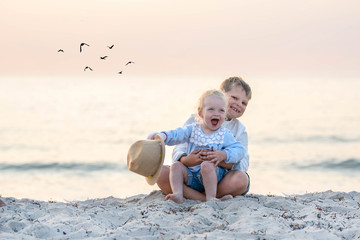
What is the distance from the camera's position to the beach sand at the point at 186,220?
3.60 m

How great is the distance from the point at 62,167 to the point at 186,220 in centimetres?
982

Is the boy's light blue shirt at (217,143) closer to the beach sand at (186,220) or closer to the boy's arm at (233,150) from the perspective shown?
the boy's arm at (233,150)

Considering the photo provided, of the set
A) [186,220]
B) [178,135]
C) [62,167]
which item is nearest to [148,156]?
[178,135]

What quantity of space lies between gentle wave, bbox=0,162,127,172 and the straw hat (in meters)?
A: 8.45

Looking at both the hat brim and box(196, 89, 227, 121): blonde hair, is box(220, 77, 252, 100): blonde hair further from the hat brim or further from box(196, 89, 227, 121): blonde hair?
the hat brim

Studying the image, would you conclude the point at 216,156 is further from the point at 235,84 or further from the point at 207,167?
the point at 235,84

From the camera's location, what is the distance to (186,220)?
13.2ft

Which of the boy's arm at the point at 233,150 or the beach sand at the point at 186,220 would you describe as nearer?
the beach sand at the point at 186,220

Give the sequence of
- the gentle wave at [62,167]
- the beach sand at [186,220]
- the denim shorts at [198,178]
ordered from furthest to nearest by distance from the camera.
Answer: the gentle wave at [62,167], the denim shorts at [198,178], the beach sand at [186,220]

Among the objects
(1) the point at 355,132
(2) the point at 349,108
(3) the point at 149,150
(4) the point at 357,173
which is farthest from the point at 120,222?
(2) the point at 349,108

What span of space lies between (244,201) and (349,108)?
72.9 ft

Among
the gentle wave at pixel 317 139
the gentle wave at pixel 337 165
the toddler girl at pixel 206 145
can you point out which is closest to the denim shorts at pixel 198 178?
the toddler girl at pixel 206 145

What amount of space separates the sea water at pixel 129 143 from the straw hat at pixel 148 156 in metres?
0.73

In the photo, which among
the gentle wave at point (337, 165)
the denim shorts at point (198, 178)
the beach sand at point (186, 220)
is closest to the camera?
the beach sand at point (186, 220)
